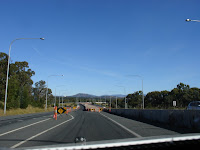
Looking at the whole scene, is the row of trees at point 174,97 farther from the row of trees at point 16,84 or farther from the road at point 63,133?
the road at point 63,133

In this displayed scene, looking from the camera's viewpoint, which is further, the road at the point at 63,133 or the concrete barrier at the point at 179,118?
the concrete barrier at the point at 179,118

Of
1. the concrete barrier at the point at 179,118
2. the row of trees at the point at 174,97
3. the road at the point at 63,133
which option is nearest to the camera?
the road at the point at 63,133

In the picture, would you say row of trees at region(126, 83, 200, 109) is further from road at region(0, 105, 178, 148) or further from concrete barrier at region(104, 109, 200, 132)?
road at region(0, 105, 178, 148)

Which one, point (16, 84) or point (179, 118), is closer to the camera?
point (179, 118)

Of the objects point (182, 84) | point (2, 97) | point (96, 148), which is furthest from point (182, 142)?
point (182, 84)

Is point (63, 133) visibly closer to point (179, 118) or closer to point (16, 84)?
point (179, 118)

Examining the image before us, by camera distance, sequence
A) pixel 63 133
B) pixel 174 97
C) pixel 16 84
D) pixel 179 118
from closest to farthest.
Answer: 1. pixel 63 133
2. pixel 179 118
3. pixel 16 84
4. pixel 174 97

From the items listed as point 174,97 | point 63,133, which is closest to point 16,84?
point 63,133

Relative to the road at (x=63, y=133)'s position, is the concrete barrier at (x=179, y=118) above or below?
A: above

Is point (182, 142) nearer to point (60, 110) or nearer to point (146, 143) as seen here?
point (146, 143)

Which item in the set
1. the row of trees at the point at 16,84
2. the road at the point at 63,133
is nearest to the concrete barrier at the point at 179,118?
the road at the point at 63,133

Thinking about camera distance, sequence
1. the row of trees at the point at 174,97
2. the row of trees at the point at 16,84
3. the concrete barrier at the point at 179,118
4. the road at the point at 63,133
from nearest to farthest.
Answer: the road at the point at 63,133 < the concrete barrier at the point at 179,118 < the row of trees at the point at 16,84 < the row of trees at the point at 174,97

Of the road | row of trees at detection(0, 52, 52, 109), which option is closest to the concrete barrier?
the road

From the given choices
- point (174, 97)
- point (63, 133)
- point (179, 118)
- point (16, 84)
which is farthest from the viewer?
point (174, 97)
